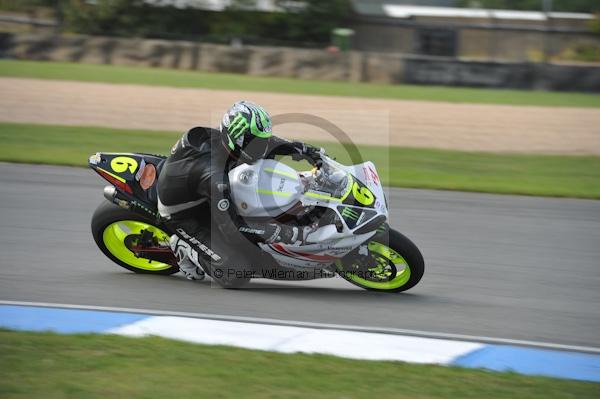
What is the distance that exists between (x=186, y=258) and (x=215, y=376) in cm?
217

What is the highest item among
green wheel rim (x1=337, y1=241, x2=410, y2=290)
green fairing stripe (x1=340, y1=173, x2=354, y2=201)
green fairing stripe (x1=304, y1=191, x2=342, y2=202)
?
green fairing stripe (x1=340, y1=173, x2=354, y2=201)

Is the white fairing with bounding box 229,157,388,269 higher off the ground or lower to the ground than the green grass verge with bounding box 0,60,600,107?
lower

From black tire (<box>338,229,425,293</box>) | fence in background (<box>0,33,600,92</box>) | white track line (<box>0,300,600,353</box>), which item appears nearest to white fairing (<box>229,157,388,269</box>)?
black tire (<box>338,229,425,293</box>)

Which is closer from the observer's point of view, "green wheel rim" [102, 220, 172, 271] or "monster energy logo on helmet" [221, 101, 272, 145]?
"monster energy logo on helmet" [221, 101, 272, 145]

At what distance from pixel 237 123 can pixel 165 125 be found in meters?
11.1

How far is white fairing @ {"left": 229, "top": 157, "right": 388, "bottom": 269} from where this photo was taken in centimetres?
607

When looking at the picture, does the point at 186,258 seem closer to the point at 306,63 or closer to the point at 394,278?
the point at 394,278

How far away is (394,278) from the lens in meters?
6.48

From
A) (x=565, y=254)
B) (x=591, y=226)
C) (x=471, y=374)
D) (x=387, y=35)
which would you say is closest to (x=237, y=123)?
(x=471, y=374)

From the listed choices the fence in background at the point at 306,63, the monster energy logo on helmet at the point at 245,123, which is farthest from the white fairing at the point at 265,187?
the fence in background at the point at 306,63

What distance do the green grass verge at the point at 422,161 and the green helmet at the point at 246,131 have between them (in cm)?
548

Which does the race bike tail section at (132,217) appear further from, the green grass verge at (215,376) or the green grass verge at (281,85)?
the green grass verge at (281,85)

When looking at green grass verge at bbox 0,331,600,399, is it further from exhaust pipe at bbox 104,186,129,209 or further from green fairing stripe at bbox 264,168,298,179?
exhaust pipe at bbox 104,186,129,209

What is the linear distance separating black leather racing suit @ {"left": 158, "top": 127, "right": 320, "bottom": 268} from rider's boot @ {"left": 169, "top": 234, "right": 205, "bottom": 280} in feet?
0.23
